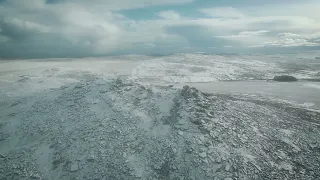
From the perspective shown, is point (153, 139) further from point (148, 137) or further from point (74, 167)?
point (74, 167)

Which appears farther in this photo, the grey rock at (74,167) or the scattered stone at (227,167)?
the grey rock at (74,167)

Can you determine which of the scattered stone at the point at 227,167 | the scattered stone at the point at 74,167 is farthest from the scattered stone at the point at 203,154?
the scattered stone at the point at 74,167

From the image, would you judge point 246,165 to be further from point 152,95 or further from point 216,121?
point 152,95

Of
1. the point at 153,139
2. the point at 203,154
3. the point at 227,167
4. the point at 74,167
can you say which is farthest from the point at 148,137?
the point at 227,167

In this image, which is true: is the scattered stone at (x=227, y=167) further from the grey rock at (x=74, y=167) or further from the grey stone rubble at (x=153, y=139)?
the grey rock at (x=74, y=167)

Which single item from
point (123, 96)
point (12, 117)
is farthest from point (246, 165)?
point (12, 117)

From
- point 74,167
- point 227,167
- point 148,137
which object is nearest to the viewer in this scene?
point 227,167

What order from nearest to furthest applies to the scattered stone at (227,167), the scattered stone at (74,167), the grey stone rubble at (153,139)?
1. the scattered stone at (227,167)
2. the grey stone rubble at (153,139)
3. the scattered stone at (74,167)

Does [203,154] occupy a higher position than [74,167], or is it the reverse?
[203,154]

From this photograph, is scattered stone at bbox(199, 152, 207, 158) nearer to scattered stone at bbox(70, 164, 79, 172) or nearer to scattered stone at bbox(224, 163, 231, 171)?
scattered stone at bbox(224, 163, 231, 171)
